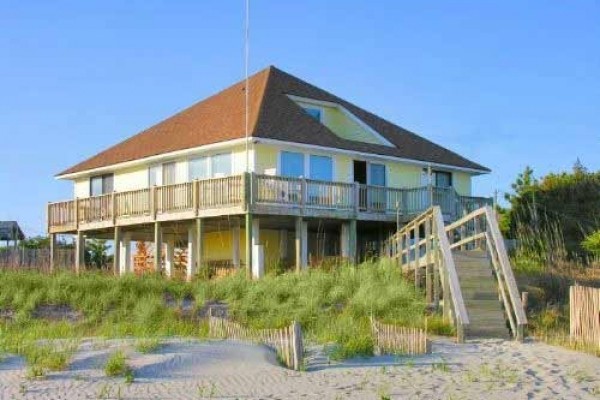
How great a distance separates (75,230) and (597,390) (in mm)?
25104

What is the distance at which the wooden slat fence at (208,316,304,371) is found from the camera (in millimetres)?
12328

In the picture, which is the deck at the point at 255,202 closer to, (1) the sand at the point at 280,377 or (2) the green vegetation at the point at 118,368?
(1) the sand at the point at 280,377

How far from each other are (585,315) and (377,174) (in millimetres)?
17330

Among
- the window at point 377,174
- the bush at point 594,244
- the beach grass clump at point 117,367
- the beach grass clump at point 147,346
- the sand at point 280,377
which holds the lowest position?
the sand at point 280,377

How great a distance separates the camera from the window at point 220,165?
98.7 feet

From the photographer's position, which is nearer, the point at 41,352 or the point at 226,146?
the point at 41,352

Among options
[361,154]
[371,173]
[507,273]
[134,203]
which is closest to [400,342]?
[507,273]

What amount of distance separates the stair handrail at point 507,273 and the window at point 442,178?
55.0 ft

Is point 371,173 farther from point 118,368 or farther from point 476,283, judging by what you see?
Answer: point 118,368

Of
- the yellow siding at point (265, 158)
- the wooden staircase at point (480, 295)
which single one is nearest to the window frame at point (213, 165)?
the yellow siding at point (265, 158)

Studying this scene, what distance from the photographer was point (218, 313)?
19531 mm

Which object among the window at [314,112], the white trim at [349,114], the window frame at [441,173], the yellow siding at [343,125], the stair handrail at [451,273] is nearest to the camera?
the stair handrail at [451,273]

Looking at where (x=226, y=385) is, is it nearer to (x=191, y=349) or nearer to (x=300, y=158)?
(x=191, y=349)

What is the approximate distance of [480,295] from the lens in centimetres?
1800
